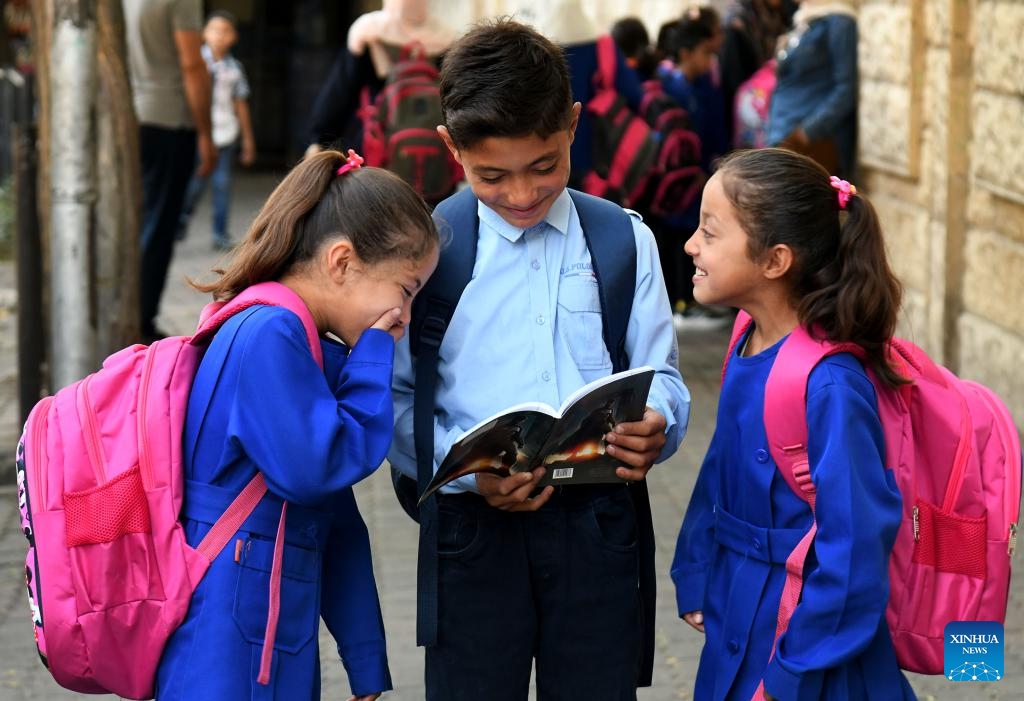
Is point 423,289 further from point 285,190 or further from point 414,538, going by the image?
point 414,538

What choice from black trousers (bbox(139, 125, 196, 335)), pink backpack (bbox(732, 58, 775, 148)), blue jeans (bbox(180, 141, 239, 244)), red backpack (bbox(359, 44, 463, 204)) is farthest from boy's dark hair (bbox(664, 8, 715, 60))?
blue jeans (bbox(180, 141, 239, 244))

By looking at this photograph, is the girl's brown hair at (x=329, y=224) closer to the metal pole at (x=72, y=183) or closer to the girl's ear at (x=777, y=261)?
the girl's ear at (x=777, y=261)

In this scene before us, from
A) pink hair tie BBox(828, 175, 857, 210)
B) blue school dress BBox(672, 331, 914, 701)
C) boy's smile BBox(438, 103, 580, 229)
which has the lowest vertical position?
blue school dress BBox(672, 331, 914, 701)

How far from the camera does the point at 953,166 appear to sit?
758 cm

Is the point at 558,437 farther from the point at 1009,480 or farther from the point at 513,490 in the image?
the point at 1009,480

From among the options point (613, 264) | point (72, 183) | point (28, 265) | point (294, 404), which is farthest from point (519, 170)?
point (28, 265)

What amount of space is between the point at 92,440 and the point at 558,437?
765mm

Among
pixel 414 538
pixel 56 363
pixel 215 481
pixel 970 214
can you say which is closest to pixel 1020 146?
pixel 970 214

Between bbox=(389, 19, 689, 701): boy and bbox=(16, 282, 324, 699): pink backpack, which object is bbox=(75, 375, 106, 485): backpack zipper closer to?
bbox=(16, 282, 324, 699): pink backpack

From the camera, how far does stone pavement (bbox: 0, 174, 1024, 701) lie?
4.45 metres

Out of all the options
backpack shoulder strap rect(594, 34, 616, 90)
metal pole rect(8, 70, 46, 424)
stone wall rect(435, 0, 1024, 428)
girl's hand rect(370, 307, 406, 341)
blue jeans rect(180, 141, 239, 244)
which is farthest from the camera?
blue jeans rect(180, 141, 239, 244)

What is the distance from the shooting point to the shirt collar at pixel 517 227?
292 centimetres

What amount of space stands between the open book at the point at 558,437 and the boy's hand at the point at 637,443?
0.01 metres

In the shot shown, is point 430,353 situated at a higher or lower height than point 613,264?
lower
